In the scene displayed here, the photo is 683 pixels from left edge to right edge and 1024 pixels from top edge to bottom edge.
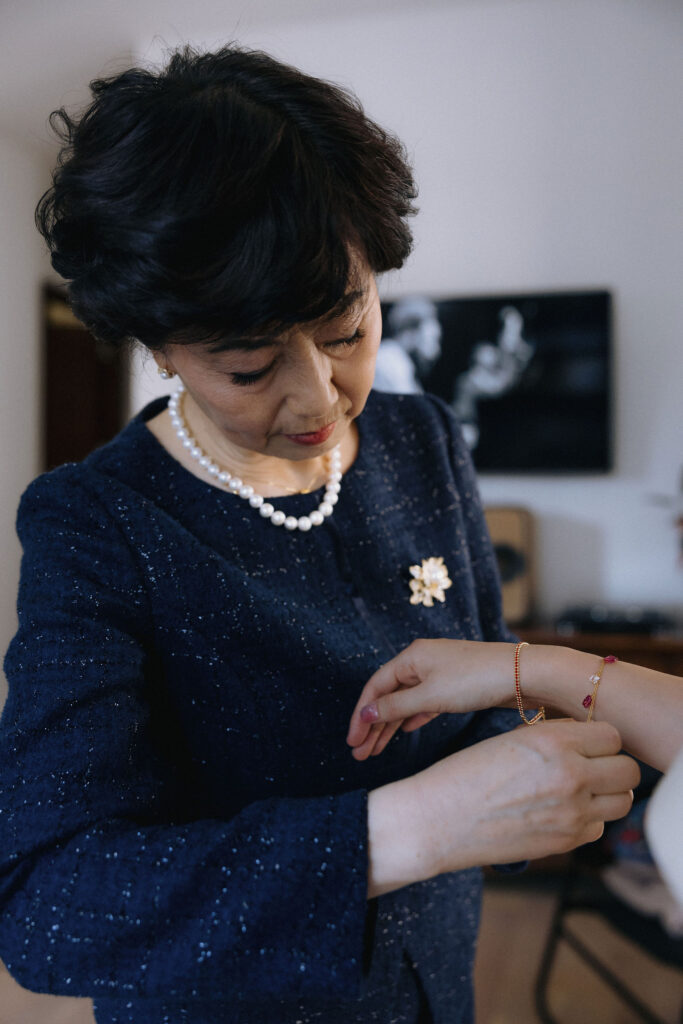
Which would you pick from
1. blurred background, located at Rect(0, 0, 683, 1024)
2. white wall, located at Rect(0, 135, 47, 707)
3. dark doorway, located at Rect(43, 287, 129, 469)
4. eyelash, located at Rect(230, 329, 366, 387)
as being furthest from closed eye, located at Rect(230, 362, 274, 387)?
dark doorway, located at Rect(43, 287, 129, 469)

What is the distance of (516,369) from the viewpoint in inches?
124

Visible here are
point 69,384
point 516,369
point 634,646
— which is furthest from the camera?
point 69,384

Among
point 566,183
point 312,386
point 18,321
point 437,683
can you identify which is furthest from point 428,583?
point 18,321

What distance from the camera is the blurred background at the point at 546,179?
2.96m

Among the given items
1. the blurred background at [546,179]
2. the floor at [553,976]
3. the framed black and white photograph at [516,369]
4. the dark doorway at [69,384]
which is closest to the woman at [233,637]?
the floor at [553,976]

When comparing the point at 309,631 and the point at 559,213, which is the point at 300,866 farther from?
the point at 559,213

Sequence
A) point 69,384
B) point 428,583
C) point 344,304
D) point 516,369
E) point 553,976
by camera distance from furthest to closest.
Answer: point 69,384, point 516,369, point 553,976, point 428,583, point 344,304

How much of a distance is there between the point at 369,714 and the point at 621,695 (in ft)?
0.77

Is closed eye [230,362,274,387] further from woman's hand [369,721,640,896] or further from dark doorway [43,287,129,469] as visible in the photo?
dark doorway [43,287,129,469]

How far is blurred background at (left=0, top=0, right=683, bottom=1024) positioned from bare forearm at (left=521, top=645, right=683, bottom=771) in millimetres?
2124

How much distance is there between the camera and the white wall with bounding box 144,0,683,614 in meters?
2.96

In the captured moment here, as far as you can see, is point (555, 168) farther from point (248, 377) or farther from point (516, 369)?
point (248, 377)

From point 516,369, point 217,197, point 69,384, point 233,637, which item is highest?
point 217,197

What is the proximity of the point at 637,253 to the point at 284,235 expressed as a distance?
2717 millimetres
